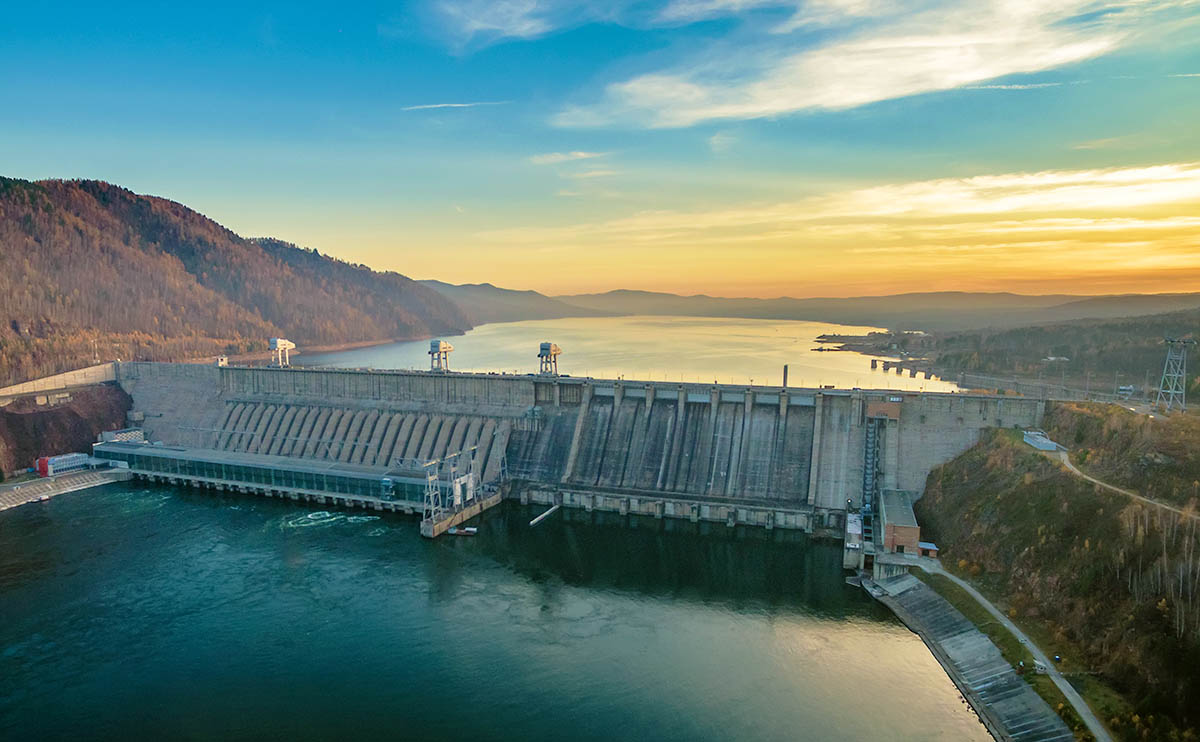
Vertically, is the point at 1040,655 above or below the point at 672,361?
below

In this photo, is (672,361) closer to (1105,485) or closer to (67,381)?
(67,381)

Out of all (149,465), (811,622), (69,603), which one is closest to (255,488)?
(149,465)

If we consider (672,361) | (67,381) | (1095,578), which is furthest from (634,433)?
(672,361)

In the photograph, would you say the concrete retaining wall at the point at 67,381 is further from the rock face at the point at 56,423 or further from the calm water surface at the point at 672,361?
the calm water surface at the point at 672,361

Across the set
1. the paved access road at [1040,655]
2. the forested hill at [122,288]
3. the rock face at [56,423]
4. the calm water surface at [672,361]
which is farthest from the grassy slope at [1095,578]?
the forested hill at [122,288]

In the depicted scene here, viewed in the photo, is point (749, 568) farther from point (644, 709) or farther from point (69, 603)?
point (69, 603)
